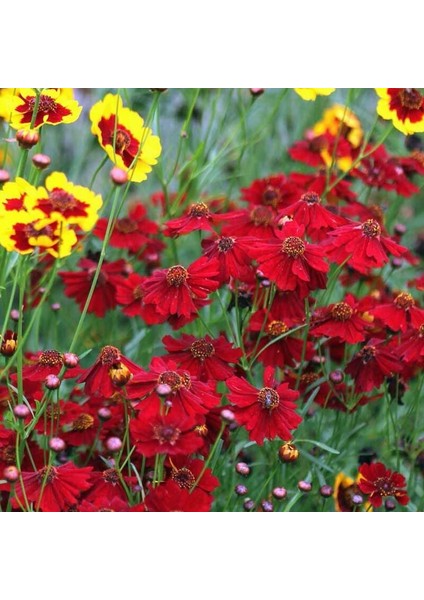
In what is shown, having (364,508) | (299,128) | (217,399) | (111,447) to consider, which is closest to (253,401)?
(217,399)

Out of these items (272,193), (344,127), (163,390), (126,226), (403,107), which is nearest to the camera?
(163,390)

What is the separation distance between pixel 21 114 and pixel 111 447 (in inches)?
20.0

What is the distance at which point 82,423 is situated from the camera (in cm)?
131

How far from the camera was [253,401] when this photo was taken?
3.90 feet

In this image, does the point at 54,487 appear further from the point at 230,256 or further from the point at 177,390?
the point at 230,256

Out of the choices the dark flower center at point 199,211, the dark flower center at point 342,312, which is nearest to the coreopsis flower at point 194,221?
the dark flower center at point 199,211

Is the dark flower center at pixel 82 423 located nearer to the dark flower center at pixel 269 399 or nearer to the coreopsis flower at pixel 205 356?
the coreopsis flower at pixel 205 356

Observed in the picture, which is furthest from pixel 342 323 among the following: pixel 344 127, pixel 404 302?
pixel 344 127

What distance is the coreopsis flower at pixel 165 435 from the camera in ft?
3.41

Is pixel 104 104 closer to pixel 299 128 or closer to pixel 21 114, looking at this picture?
pixel 21 114

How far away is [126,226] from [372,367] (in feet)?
1.94

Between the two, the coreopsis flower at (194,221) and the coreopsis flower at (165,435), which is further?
the coreopsis flower at (194,221)

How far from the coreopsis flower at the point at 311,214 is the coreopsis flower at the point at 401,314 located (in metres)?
0.14

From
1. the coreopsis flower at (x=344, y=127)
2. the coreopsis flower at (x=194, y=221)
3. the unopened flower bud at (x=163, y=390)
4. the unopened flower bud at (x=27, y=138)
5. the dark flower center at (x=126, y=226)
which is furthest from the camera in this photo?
the coreopsis flower at (x=344, y=127)
